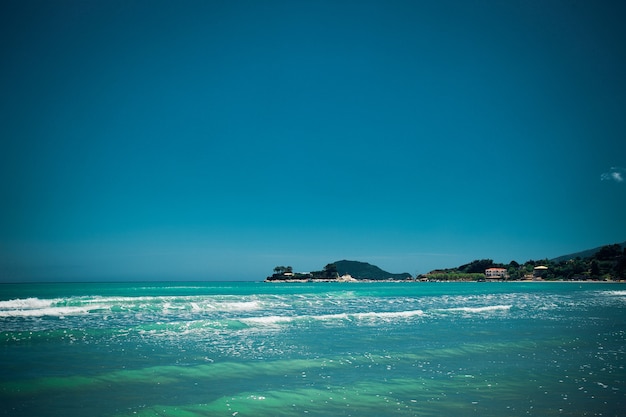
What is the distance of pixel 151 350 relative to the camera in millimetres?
13242

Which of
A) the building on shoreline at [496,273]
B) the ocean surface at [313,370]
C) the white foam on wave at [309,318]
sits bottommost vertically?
the building on shoreline at [496,273]

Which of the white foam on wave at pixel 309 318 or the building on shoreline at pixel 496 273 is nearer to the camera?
the white foam on wave at pixel 309 318

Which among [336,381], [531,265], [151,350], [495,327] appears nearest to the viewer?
[336,381]

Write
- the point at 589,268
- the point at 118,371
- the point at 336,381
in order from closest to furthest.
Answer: the point at 336,381 → the point at 118,371 → the point at 589,268

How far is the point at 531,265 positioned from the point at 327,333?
17503 centimetres

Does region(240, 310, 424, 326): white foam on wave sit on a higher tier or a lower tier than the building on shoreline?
higher

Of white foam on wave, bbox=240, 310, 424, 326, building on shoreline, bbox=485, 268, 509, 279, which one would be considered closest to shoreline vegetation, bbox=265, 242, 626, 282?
building on shoreline, bbox=485, 268, 509, 279

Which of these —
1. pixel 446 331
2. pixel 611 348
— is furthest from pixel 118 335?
pixel 611 348

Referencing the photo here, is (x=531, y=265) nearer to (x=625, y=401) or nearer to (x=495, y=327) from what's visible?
(x=495, y=327)

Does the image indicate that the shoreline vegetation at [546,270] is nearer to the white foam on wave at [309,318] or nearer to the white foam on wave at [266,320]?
the white foam on wave at [309,318]

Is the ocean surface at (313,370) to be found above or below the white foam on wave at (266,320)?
above

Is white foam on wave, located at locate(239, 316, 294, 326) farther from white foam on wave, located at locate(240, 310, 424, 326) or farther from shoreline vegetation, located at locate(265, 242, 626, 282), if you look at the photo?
shoreline vegetation, located at locate(265, 242, 626, 282)

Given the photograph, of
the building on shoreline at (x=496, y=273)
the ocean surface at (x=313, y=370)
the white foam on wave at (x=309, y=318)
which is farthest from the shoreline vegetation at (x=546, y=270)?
the ocean surface at (x=313, y=370)

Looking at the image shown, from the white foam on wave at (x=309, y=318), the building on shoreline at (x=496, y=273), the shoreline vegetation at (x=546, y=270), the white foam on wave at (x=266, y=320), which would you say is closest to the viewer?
the white foam on wave at (x=266, y=320)
